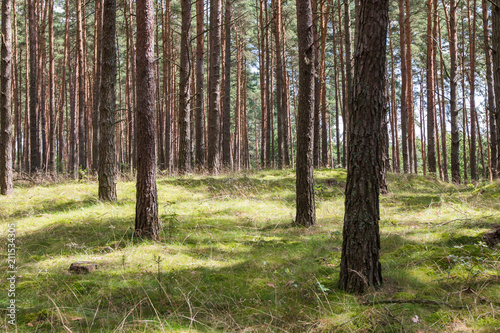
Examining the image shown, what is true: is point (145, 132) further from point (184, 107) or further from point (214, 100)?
point (214, 100)

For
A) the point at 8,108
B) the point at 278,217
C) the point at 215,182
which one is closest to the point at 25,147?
the point at 8,108

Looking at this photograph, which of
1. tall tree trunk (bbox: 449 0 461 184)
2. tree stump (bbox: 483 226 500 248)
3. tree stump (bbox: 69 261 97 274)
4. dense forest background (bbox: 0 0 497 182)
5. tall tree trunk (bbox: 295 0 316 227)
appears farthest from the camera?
dense forest background (bbox: 0 0 497 182)

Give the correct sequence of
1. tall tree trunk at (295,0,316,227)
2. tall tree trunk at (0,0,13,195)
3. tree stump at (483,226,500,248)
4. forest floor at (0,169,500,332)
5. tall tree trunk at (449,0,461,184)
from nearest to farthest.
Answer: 1. forest floor at (0,169,500,332)
2. tree stump at (483,226,500,248)
3. tall tree trunk at (295,0,316,227)
4. tall tree trunk at (0,0,13,195)
5. tall tree trunk at (449,0,461,184)

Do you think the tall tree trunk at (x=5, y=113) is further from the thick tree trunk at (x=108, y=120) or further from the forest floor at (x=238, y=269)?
the thick tree trunk at (x=108, y=120)

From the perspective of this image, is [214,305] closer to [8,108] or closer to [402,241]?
[402,241]

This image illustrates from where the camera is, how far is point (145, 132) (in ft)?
17.6

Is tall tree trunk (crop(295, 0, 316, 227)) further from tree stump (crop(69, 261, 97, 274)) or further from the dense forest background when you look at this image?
tree stump (crop(69, 261, 97, 274))

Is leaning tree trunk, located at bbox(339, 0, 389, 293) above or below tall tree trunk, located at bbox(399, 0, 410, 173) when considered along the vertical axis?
below

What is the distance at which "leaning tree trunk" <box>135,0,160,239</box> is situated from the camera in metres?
5.33

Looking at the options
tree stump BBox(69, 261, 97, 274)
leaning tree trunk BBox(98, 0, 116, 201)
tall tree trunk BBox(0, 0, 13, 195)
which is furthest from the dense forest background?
tree stump BBox(69, 261, 97, 274)

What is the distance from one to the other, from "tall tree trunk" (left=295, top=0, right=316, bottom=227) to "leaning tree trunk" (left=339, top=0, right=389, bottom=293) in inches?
111

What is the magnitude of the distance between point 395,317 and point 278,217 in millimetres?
4329

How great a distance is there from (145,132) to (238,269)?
8.71 ft

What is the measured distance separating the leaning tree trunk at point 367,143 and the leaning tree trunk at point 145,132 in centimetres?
326
